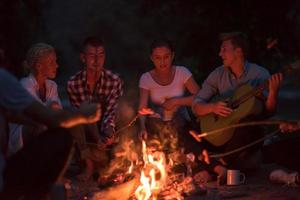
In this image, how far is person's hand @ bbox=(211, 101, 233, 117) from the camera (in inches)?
282

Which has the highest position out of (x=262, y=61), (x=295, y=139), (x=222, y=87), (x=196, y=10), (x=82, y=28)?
(x=82, y=28)

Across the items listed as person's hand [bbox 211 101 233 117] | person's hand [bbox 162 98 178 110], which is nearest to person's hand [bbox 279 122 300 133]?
person's hand [bbox 211 101 233 117]

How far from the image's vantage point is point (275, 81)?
6.80m

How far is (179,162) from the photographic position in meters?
7.56

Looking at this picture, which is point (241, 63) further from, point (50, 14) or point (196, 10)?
point (50, 14)

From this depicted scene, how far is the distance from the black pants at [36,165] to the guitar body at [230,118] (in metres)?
2.71

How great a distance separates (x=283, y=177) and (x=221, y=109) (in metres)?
0.89

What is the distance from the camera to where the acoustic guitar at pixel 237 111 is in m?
7.02

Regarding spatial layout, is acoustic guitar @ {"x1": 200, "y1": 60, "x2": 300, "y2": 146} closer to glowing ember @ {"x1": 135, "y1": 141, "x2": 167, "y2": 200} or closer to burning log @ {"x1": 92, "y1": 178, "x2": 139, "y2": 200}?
glowing ember @ {"x1": 135, "y1": 141, "x2": 167, "y2": 200}

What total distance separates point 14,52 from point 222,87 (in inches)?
358

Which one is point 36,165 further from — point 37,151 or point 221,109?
point 221,109

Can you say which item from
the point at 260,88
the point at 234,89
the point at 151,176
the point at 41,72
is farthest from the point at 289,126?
the point at 41,72

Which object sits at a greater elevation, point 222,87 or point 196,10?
point 196,10

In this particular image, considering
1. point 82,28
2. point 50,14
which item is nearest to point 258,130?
point 82,28
